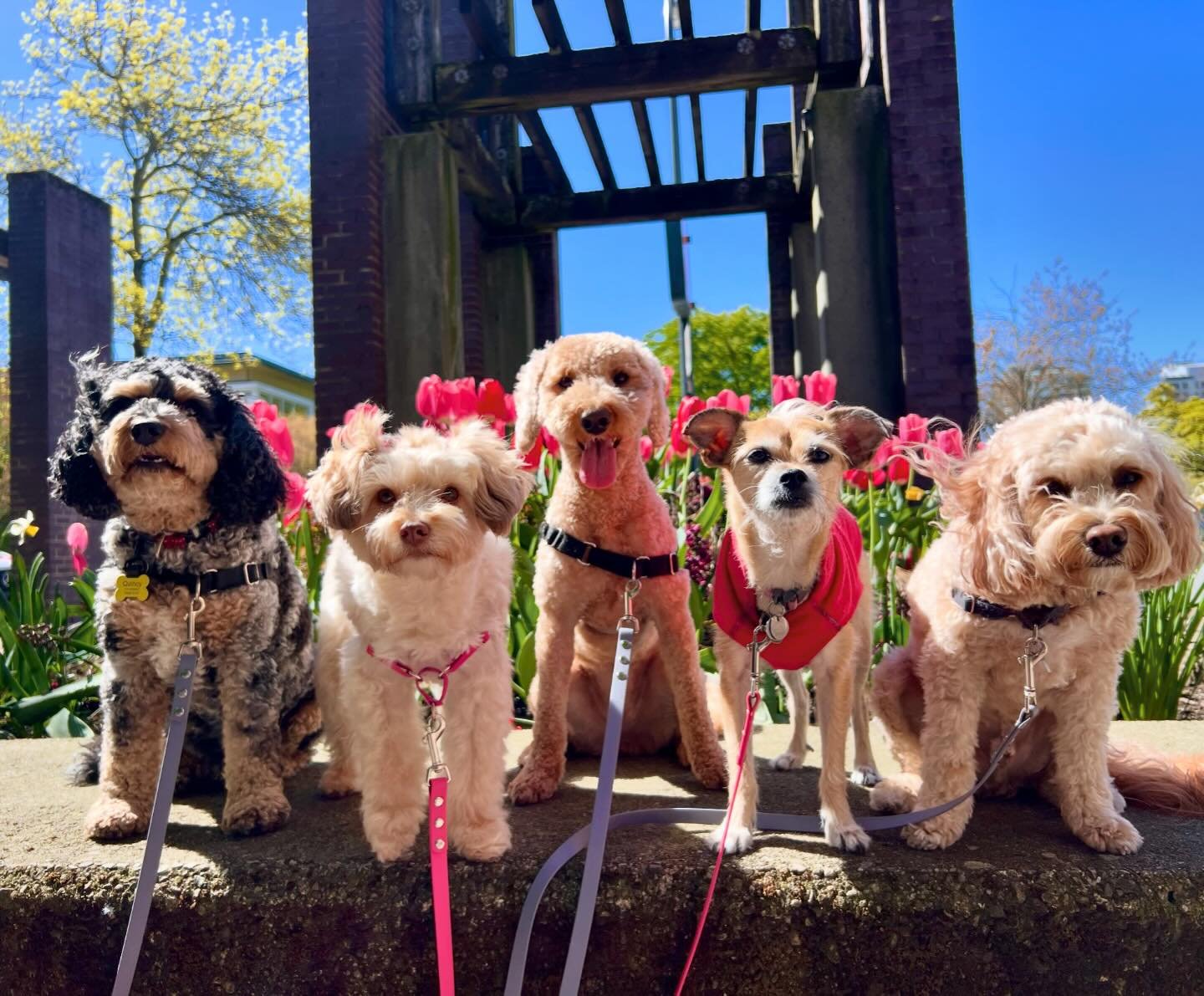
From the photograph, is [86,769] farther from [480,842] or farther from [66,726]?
[480,842]

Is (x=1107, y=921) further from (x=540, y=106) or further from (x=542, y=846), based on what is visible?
(x=540, y=106)

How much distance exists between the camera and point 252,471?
8.50 feet

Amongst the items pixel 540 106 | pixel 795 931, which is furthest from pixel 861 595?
pixel 540 106

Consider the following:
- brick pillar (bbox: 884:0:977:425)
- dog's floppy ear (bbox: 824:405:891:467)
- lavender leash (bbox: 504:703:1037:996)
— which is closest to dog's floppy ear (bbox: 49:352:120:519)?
lavender leash (bbox: 504:703:1037:996)

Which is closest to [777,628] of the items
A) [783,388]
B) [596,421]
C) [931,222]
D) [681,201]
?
[596,421]

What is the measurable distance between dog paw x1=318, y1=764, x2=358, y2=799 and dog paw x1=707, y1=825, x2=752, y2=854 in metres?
1.22

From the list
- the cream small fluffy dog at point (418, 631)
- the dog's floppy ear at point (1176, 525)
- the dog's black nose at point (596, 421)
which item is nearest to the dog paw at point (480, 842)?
the cream small fluffy dog at point (418, 631)

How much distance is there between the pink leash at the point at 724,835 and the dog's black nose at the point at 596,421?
0.93 metres

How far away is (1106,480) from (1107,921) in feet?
3.48

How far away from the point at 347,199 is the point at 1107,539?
8923mm

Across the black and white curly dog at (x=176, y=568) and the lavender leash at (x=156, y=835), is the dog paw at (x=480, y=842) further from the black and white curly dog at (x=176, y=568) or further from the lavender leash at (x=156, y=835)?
the lavender leash at (x=156, y=835)

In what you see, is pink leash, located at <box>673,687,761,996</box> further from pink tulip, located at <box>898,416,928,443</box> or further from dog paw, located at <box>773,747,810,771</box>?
pink tulip, located at <box>898,416,928,443</box>

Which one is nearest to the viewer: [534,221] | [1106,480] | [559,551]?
[1106,480]

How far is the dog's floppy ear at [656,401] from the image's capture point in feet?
9.78
